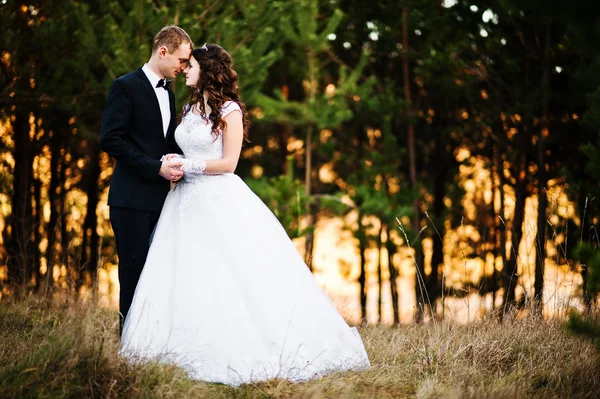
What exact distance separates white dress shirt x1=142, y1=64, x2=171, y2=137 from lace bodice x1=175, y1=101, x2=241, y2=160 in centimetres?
15

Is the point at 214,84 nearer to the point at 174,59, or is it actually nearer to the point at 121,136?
the point at 174,59

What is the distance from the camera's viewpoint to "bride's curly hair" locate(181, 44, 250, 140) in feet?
13.4

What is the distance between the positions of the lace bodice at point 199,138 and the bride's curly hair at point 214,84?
0.12ft

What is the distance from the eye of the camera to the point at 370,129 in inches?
573

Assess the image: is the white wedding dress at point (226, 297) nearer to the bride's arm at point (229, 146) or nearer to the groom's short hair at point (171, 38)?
the bride's arm at point (229, 146)

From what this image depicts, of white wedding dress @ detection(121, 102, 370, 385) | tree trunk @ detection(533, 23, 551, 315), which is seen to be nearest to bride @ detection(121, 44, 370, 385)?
white wedding dress @ detection(121, 102, 370, 385)

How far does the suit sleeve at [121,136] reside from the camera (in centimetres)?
391

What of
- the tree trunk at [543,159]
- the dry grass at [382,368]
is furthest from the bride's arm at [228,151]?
the tree trunk at [543,159]

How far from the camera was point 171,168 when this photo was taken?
396 cm

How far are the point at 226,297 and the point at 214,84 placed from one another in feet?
4.46

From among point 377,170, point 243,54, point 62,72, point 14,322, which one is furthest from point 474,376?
point 377,170

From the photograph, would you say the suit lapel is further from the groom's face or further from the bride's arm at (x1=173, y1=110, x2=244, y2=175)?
the bride's arm at (x1=173, y1=110, x2=244, y2=175)

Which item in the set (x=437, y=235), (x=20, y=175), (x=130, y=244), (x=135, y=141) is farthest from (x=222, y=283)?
(x=437, y=235)

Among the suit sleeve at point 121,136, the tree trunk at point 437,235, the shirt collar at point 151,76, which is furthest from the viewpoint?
the tree trunk at point 437,235
